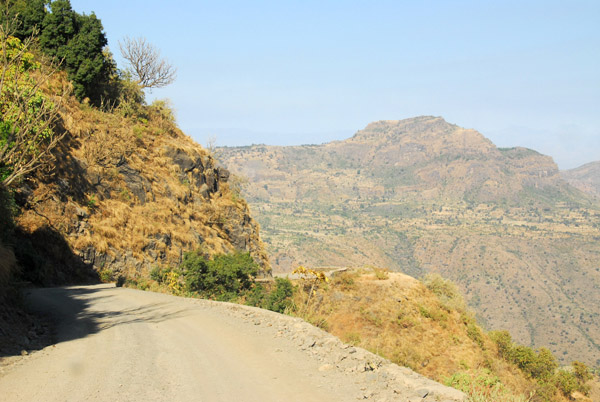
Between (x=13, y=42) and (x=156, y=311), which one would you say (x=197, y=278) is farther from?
(x=13, y=42)

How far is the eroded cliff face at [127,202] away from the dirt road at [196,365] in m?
9.36

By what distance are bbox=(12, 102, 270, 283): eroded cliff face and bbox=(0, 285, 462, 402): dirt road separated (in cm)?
936

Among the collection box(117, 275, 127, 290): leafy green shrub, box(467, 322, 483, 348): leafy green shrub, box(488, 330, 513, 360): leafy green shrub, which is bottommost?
box(488, 330, 513, 360): leafy green shrub

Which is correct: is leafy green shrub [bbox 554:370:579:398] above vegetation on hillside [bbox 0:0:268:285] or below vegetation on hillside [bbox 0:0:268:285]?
below

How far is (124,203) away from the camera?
26438mm

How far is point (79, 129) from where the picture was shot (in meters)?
26.9

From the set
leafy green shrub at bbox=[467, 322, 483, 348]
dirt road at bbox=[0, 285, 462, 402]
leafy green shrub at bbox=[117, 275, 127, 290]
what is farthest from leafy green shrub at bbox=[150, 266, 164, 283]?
leafy green shrub at bbox=[467, 322, 483, 348]

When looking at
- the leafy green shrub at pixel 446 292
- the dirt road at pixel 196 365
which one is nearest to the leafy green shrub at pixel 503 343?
the leafy green shrub at pixel 446 292

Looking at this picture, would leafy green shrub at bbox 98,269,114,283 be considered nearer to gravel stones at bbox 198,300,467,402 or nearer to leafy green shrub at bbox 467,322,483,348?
gravel stones at bbox 198,300,467,402

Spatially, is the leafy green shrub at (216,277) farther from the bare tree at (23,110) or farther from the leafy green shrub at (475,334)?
the leafy green shrub at (475,334)

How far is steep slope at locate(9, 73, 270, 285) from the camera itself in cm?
2078

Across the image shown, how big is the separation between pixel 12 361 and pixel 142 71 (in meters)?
34.3

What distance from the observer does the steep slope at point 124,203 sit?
818 inches

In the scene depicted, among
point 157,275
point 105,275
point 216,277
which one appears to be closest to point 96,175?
point 105,275
